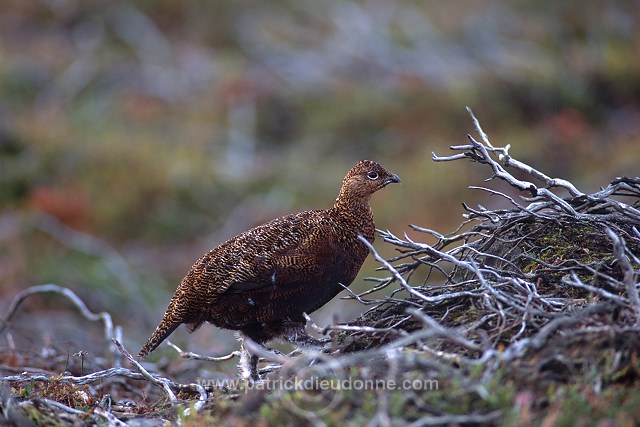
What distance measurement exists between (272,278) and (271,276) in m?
0.01

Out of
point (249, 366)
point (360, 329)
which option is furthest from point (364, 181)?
point (360, 329)

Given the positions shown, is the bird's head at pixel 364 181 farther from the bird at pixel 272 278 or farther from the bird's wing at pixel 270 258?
the bird's wing at pixel 270 258

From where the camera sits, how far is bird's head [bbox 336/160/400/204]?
526cm

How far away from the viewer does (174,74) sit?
1634 cm

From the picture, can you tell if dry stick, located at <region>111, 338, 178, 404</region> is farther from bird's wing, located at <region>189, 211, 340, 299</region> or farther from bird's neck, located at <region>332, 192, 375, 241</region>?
bird's neck, located at <region>332, 192, 375, 241</region>

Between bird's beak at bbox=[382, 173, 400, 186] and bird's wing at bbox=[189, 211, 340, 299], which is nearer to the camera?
bird's wing at bbox=[189, 211, 340, 299]

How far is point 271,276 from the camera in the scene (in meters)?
4.86

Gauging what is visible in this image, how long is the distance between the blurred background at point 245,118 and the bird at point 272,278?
2109 millimetres

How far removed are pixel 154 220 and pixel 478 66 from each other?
7365 mm

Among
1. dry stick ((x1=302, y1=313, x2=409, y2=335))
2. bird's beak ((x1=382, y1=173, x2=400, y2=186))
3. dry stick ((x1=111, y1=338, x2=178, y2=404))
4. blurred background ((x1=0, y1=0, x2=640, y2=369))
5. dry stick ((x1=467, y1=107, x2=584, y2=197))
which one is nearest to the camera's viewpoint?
dry stick ((x1=302, y1=313, x2=409, y2=335))

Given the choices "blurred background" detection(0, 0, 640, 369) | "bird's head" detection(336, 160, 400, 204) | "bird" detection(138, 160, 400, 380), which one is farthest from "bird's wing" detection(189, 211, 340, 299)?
"blurred background" detection(0, 0, 640, 369)

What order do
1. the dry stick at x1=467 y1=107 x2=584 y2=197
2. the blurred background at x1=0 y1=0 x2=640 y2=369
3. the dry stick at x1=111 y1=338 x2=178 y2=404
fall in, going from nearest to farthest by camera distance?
the dry stick at x1=111 y1=338 x2=178 y2=404 → the dry stick at x1=467 y1=107 x2=584 y2=197 → the blurred background at x1=0 y1=0 x2=640 y2=369

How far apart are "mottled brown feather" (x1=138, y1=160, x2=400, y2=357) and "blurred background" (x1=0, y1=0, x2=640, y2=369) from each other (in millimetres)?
2125

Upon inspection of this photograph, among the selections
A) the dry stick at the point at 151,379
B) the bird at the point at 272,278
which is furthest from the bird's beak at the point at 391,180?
the dry stick at the point at 151,379
